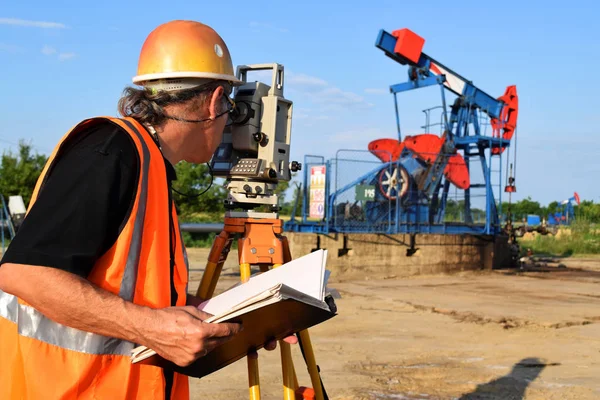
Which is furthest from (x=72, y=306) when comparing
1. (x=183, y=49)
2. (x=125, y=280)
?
(x=183, y=49)

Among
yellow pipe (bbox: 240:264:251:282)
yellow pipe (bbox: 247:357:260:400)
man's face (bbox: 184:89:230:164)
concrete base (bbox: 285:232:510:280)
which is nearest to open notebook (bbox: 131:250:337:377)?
man's face (bbox: 184:89:230:164)

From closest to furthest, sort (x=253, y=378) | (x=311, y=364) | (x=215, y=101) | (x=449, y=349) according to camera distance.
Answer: (x=215, y=101)
(x=253, y=378)
(x=311, y=364)
(x=449, y=349)

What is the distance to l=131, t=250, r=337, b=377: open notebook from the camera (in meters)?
1.49

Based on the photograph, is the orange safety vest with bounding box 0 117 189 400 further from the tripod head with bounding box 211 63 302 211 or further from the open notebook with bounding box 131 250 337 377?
the tripod head with bounding box 211 63 302 211

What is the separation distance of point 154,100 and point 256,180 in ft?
6.05

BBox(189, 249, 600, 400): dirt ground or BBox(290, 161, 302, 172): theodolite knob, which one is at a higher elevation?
BBox(290, 161, 302, 172): theodolite knob

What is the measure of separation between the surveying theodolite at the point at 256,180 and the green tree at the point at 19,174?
29.5m

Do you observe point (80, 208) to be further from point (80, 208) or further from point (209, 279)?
point (209, 279)

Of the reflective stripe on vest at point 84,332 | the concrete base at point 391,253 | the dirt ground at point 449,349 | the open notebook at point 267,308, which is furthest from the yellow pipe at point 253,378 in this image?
the concrete base at point 391,253

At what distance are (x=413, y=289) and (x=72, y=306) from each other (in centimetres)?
1068

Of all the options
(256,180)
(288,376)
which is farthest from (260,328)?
(256,180)

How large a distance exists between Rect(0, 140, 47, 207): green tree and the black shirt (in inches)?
1238

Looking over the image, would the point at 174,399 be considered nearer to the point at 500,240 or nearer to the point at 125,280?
the point at 125,280

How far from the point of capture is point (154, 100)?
1.81 m
